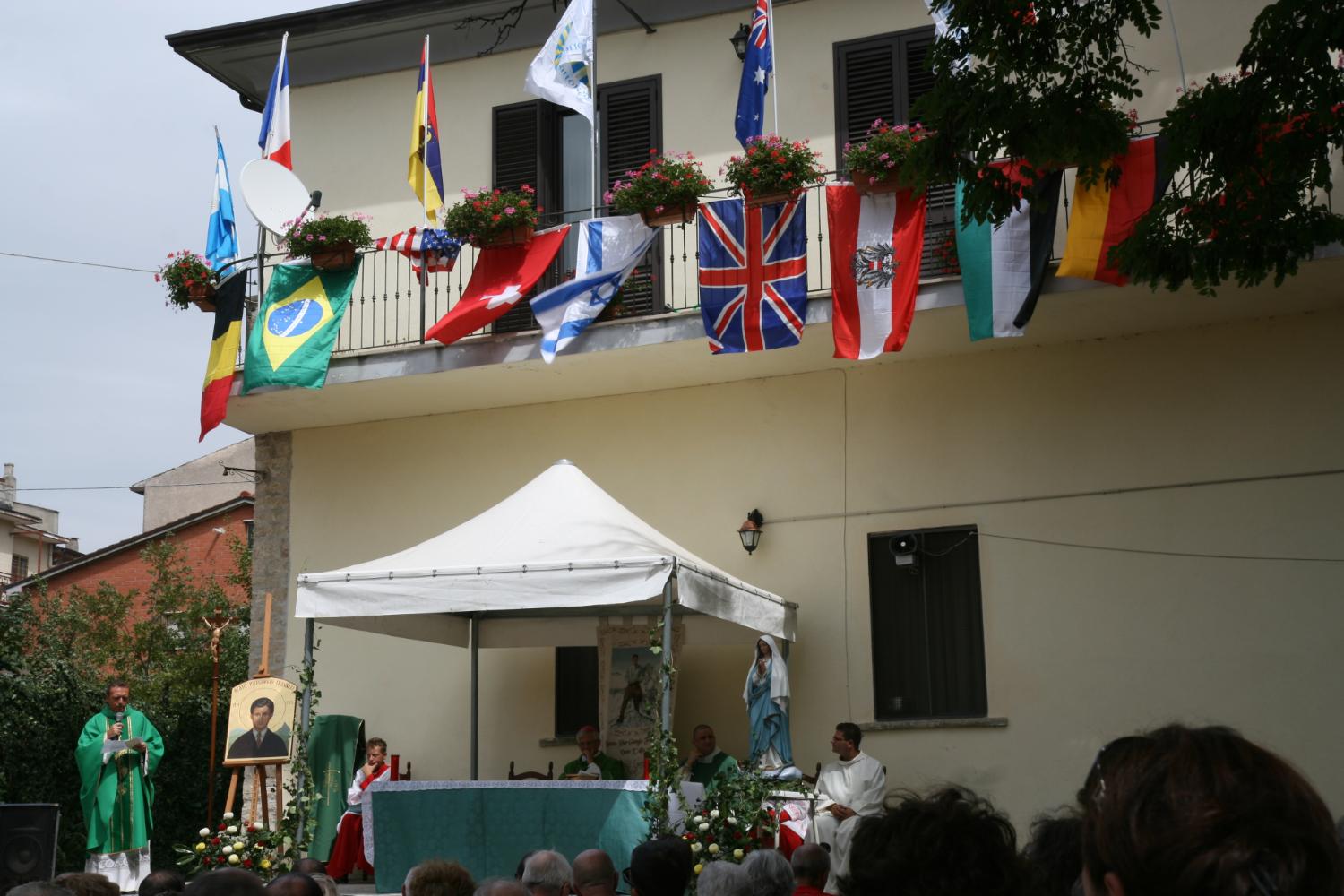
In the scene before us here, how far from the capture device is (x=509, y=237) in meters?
12.7

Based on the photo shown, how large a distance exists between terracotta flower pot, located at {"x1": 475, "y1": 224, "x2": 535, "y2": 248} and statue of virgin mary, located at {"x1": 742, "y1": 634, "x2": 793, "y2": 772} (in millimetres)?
4158

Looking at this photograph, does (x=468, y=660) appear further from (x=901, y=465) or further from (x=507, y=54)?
(x=507, y=54)

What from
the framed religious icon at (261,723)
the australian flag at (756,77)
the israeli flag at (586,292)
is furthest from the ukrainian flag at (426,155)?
the framed religious icon at (261,723)

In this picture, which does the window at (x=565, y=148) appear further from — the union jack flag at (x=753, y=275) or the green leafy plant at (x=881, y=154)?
the green leafy plant at (x=881, y=154)

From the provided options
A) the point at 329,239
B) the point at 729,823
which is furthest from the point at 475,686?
the point at 329,239

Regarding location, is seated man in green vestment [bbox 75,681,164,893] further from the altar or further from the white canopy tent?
the altar

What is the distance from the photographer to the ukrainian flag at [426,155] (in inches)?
501

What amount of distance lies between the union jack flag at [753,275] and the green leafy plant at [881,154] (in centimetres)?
55

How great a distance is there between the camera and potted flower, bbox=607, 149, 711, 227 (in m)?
12.1

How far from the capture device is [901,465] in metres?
12.0

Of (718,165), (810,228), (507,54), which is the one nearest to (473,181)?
(507,54)

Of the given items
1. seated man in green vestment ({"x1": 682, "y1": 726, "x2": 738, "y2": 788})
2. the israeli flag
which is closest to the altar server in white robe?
seated man in green vestment ({"x1": 682, "y1": 726, "x2": 738, "y2": 788})

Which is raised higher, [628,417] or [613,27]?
[613,27]

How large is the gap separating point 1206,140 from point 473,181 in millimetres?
7994
